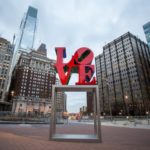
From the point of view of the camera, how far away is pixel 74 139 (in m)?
9.61

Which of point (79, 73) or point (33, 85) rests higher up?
point (33, 85)

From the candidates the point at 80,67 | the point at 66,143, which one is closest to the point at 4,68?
the point at 80,67

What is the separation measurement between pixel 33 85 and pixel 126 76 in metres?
81.4

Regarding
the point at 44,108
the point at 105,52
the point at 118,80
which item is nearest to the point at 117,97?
the point at 118,80

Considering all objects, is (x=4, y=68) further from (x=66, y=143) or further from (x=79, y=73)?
(x=66, y=143)

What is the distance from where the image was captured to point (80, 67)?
11.1 metres

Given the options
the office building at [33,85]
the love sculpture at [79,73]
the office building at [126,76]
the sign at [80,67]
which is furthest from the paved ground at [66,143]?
the office building at [126,76]

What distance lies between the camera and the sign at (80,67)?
10878 millimetres

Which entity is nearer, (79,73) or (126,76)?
(79,73)

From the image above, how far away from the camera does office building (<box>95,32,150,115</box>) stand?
343 ft

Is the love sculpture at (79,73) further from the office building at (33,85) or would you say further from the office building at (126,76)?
the office building at (126,76)

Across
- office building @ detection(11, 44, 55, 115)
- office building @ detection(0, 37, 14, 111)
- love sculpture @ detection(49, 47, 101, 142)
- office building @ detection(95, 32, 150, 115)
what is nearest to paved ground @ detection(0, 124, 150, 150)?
love sculpture @ detection(49, 47, 101, 142)

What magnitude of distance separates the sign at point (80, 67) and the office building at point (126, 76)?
9605 centimetres

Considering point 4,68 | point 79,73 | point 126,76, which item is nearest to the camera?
point 79,73
